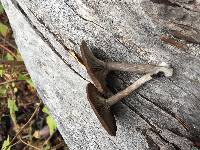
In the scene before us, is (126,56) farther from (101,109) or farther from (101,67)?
(101,109)

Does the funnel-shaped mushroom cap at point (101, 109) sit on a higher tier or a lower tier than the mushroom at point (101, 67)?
lower

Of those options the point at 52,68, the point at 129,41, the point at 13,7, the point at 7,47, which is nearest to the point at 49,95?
the point at 52,68

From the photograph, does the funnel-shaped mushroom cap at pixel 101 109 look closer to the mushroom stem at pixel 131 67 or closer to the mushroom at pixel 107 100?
the mushroom at pixel 107 100

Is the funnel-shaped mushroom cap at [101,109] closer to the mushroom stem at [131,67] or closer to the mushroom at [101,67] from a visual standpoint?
the mushroom at [101,67]

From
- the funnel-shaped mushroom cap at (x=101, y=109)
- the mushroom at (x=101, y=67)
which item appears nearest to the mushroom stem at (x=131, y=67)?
the mushroom at (x=101, y=67)

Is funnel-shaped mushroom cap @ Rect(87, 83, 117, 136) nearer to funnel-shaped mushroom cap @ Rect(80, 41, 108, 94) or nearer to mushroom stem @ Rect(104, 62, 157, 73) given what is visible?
funnel-shaped mushroom cap @ Rect(80, 41, 108, 94)
